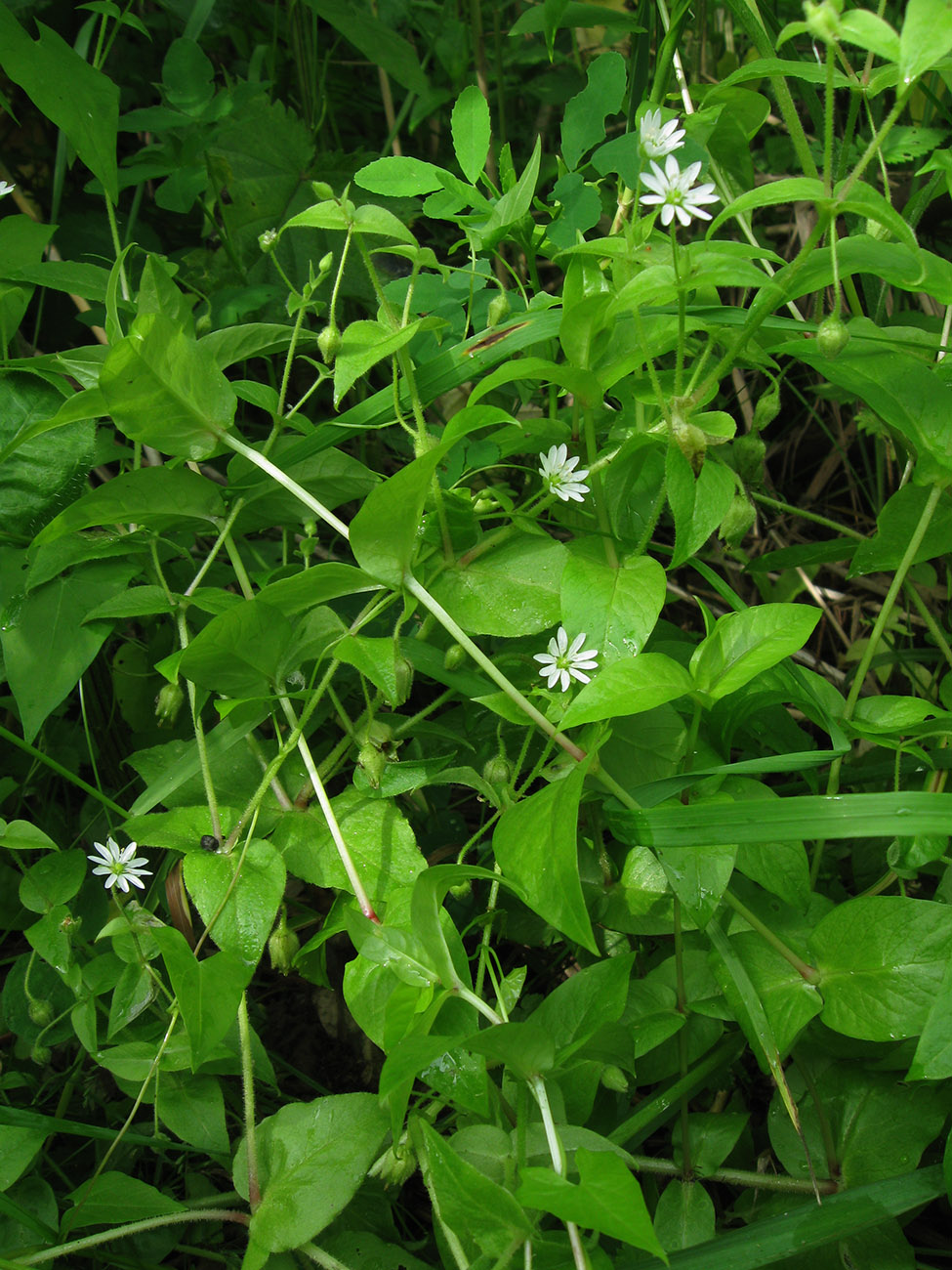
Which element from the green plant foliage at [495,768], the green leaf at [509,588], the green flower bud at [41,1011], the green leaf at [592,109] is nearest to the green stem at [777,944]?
the green plant foliage at [495,768]

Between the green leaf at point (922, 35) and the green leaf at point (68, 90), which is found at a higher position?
the green leaf at point (68, 90)

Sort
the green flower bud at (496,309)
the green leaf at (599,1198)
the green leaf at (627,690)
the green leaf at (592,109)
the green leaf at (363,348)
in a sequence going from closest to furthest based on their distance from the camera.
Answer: the green leaf at (599,1198), the green leaf at (627,690), the green leaf at (363,348), the green flower bud at (496,309), the green leaf at (592,109)

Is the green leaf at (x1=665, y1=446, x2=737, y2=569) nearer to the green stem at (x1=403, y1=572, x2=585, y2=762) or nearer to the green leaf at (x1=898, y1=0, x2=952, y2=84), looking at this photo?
the green stem at (x1=403, y1=572, x2=585, y2=762)

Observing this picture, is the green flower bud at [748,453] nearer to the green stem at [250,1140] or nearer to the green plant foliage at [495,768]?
the green plant foliage at [495,768]

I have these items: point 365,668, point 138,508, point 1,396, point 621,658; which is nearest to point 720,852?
point 621,658

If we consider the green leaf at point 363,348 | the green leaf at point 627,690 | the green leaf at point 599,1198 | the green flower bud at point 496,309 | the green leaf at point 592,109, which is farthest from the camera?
the green leaf at point 592,109

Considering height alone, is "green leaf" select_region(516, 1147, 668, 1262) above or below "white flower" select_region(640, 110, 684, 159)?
below

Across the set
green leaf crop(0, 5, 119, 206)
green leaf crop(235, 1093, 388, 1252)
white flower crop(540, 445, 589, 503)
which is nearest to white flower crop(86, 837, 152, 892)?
green leaf crop(235, 1093, 388, 1252)

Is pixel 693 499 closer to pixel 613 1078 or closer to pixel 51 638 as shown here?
pixel 613 1078
